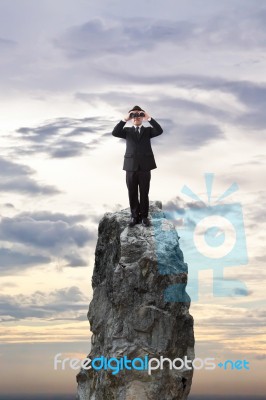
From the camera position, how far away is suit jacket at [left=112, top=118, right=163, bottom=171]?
17.9 metres

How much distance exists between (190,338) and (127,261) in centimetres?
230

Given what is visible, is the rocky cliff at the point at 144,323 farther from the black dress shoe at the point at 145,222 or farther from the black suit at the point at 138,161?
the black suit at the point at 138,161

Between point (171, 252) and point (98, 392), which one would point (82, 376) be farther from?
point (171, 252)

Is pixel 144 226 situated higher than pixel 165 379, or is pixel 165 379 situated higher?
pixel 144 226

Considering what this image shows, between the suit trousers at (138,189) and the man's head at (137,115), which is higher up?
the man's head at (137,115)

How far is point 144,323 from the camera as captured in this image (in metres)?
17.0

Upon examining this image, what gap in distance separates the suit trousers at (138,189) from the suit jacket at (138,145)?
0.51 feet

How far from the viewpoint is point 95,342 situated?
1820 centimetres

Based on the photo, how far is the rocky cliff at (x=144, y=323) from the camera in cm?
1684

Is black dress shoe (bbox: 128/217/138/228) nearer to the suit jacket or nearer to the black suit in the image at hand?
the black suit

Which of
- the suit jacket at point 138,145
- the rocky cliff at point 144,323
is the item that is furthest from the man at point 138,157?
the rocky cliff at point 144,323

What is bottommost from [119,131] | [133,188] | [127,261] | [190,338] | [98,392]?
[98,392]

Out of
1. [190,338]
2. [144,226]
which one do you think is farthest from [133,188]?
[190,338]

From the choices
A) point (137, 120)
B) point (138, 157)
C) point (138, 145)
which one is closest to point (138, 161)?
point (138, 157)
